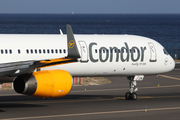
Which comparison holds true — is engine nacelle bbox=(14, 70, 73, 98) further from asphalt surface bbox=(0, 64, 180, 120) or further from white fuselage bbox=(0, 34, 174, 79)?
white fuselage bbox=(0, 34, 174, 79)

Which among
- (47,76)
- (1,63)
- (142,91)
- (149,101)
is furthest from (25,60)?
(142,91)

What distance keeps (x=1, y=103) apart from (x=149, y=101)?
10977 mm

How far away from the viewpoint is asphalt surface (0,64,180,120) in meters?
23.5

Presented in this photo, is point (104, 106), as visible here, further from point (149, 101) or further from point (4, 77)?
point (4, 77)

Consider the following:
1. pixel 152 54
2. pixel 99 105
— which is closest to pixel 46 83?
pixel 99 105

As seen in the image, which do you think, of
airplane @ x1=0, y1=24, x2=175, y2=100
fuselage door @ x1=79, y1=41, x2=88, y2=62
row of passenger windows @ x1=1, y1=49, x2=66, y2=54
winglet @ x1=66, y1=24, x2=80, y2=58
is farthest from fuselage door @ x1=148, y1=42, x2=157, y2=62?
winglet @ x1=66, y1=24, x2=80, y2=58

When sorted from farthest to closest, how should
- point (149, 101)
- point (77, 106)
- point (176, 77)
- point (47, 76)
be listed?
point (176, 77), point (149, 101), point (77, 106), point (47, 76)

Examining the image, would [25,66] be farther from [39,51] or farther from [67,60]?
[39,51]

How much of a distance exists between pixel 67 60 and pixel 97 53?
19.0ft

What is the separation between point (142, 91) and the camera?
118 ft

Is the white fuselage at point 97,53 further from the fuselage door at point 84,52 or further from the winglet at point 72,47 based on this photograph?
the winglet at point 72,47

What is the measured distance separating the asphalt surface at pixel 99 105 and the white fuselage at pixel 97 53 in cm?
241

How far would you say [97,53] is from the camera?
27906 millimetres

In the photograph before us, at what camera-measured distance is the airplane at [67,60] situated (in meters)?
23.0
